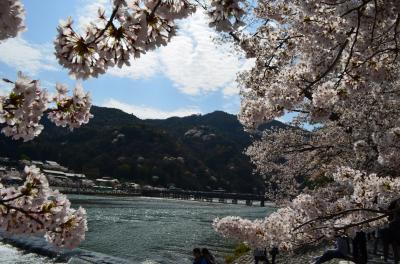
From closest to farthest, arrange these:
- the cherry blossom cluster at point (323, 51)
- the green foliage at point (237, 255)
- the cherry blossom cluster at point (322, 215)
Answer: the cherry blossom cluster at point (323, 51), the cherry blossom cluster at point (322, 215), the green foliage at point (237, 255)

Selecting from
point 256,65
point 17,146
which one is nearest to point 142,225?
point 256,65

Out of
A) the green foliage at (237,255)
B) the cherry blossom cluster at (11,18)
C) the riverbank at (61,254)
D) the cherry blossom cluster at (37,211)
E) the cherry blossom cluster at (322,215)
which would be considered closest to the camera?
the cherry blossom cluster at (11,18)

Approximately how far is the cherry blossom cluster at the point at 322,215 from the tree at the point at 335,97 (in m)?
0.02

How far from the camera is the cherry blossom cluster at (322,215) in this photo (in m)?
7.22

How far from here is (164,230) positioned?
4909cm

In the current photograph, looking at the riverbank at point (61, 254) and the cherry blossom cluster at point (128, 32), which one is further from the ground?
the cherry blossom cluster at point (128, 32)

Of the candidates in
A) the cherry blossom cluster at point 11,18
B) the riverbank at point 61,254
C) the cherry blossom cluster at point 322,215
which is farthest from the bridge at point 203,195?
the cherry blossom cluster at point 11,18

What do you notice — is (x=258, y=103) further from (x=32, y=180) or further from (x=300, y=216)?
(x=32, y=180)

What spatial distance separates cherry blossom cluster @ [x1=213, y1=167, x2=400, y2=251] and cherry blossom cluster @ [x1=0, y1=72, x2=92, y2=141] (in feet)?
12.4

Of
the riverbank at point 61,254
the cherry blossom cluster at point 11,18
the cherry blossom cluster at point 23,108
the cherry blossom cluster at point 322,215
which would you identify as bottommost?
the riverbank at point 61,254

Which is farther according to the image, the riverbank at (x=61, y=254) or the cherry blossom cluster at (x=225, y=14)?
the riverbank at (x=61, y=254)

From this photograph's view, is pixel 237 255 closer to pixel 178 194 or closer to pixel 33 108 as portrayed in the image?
pixel 33 108

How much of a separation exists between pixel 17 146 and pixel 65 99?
176586 millimetres

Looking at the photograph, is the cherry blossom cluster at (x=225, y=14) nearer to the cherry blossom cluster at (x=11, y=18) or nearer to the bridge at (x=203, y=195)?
the cherry blossom cluster at (x=11, y=18)
